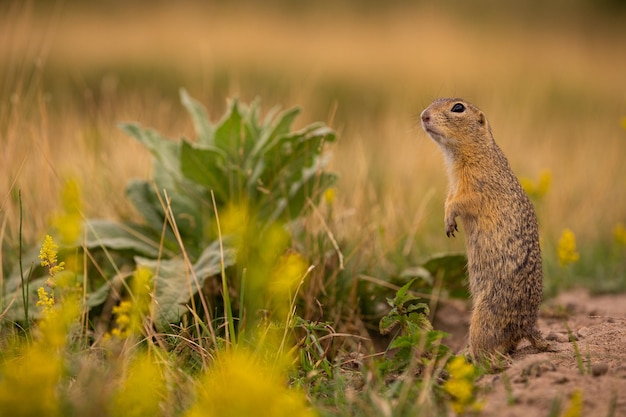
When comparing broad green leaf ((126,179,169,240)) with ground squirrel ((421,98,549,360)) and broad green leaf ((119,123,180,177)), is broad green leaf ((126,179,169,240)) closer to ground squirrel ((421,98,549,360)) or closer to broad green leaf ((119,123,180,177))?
broad green leaf ((119,123,180,177))

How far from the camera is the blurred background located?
18.9ft

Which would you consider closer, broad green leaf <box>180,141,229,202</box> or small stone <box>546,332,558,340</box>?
small stone <box>546,332,558,340</box>

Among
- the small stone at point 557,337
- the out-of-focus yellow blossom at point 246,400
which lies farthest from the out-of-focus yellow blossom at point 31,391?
the small stone at point 557,337

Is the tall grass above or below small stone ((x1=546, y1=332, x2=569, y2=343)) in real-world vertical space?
above

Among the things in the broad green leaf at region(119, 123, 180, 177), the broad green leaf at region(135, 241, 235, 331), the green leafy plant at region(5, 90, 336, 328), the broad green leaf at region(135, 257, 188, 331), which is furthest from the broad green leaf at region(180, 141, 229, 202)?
the broad green leaf at region(135, 257, 188, 331)

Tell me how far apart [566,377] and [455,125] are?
1.64 metres

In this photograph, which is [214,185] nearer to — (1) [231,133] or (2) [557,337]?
(1) [231,133]

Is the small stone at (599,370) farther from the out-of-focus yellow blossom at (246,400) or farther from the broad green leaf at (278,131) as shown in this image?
the broad green leaf at (278,131)

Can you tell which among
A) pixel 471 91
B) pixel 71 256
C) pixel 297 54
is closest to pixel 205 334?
pixel 71 256

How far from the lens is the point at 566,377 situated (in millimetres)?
3002

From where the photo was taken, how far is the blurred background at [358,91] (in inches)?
227

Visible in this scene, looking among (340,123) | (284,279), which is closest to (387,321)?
(284,279)

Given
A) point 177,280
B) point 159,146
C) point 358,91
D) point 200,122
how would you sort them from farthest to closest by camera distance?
1. point 358,91
2. point 200,122
3. point 159,146
4. point 177,280

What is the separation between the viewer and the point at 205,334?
12.0 ft
